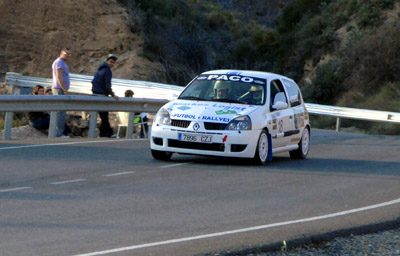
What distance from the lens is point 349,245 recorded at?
27.9 feet

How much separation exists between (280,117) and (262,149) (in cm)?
101

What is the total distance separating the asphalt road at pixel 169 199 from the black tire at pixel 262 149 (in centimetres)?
16

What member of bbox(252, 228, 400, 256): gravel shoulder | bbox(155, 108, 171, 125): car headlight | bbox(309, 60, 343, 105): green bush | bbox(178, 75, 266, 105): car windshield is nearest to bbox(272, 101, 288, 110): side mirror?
bbox(178, 75, 266, 105): car windshield

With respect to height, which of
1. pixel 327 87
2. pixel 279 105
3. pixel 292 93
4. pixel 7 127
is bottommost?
pixel 7 127

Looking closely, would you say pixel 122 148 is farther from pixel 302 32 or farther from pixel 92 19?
pixel 302 32

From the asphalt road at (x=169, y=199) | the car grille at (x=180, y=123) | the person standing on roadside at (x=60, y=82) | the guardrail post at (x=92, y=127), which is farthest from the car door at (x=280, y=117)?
the person standing on roadside at (x=60, y=82)

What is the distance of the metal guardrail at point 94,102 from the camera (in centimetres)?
1728

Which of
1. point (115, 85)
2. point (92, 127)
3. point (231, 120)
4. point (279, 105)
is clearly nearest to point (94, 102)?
point (92, 127)

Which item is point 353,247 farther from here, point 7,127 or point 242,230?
point 7,127

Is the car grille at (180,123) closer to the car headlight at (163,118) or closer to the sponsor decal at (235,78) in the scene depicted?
the car headlight at (163,118)

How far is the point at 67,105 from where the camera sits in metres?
18.3

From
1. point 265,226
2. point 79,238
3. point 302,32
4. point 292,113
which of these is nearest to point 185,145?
point 292,113

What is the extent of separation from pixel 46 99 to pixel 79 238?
32.4ft

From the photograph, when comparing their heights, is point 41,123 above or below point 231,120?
below
